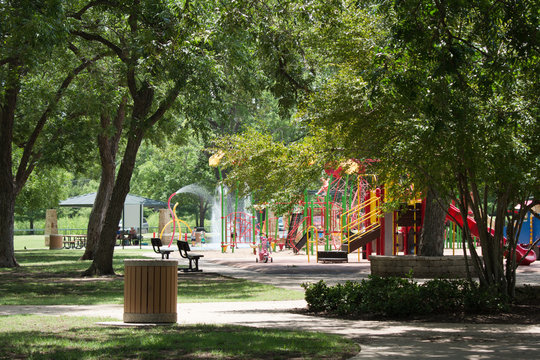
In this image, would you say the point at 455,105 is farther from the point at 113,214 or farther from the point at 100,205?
the point at 100,205

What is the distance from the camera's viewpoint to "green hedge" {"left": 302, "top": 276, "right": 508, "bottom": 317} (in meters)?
11.0

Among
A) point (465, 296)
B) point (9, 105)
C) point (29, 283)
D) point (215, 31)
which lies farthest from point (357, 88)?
point (9, 105)

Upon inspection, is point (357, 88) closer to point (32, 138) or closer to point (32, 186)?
point (32, 138)

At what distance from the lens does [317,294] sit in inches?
461

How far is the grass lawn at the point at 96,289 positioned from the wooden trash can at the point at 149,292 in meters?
3.82

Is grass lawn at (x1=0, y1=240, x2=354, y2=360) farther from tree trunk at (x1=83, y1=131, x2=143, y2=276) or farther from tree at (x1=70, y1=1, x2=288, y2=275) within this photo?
tree trunk at (x1=83, y1=131, x2=143, y2=276)

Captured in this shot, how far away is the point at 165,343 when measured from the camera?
7.84 meters

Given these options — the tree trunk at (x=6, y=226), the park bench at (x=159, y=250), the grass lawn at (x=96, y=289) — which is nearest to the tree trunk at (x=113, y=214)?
the grass lawn at (x=96, y=289)

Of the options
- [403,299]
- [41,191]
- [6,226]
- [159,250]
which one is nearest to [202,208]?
[41,191]

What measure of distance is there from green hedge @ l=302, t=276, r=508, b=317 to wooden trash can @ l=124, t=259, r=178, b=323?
2.66 metres

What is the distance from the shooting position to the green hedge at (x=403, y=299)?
10969 mm

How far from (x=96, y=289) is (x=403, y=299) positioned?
8306 millimetres

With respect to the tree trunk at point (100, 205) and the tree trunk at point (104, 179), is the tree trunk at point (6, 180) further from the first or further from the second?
the tree trunk at point (100, 205)

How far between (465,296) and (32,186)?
139 ft
